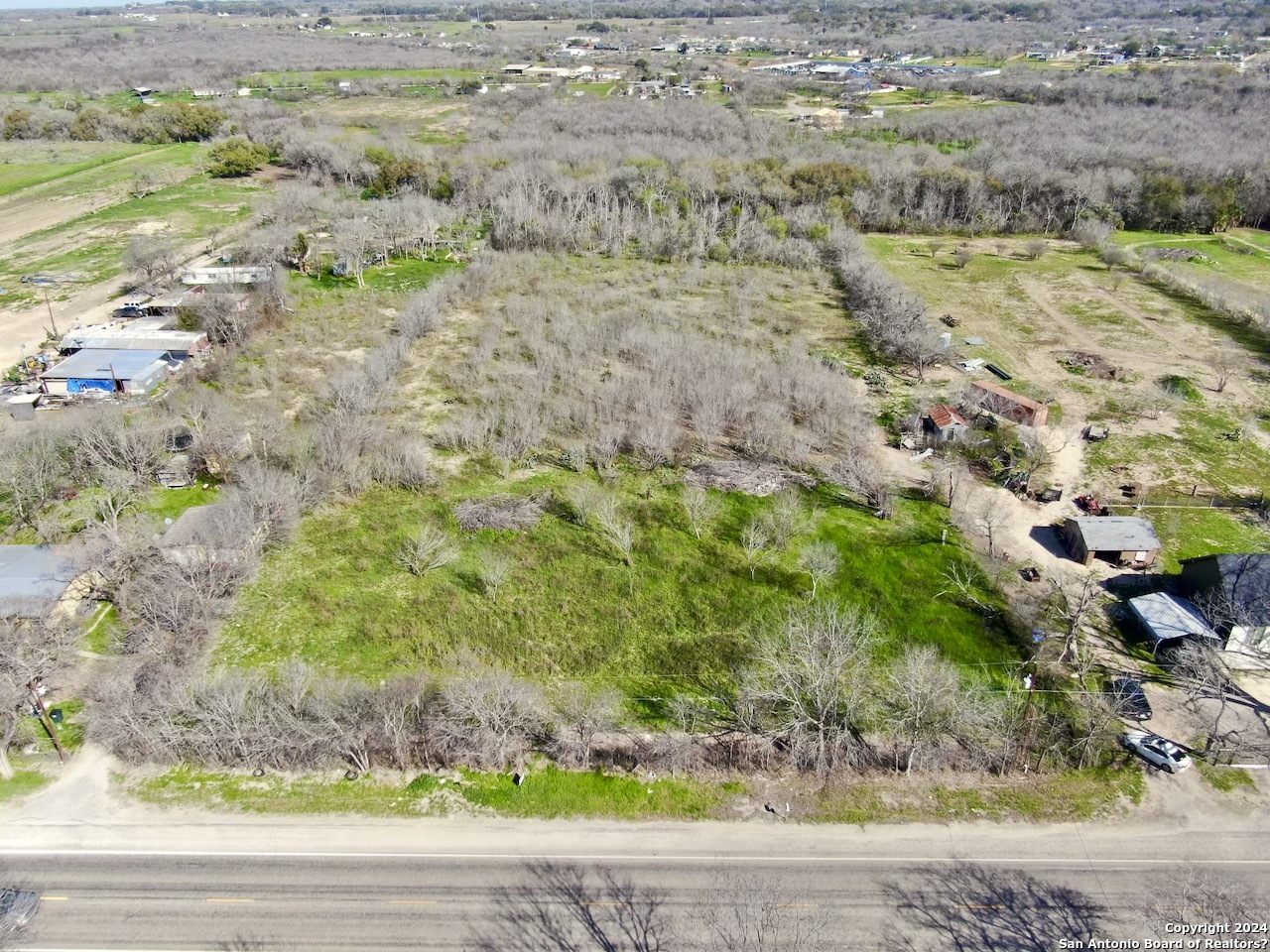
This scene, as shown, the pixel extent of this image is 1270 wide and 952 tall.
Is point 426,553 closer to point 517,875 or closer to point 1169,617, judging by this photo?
point 517,875

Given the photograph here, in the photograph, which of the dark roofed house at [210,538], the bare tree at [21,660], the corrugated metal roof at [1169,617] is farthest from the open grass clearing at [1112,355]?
the bare tree at [21,660]

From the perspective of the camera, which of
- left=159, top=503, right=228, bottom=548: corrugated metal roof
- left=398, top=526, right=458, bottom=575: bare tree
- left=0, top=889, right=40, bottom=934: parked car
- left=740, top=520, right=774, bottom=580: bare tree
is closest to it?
left=0, top=889, right=40, bottom=934: parked car

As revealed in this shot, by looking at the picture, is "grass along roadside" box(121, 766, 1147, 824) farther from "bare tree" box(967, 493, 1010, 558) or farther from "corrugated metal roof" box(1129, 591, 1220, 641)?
"bare tree" box(967, 493, 1010, 558)

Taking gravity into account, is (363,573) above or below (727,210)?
below

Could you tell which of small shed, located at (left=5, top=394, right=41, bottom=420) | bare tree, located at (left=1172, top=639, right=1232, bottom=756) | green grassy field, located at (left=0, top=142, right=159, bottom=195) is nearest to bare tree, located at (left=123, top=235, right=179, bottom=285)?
small shed, located at (left=5, top=394, right=41, bottom=420)

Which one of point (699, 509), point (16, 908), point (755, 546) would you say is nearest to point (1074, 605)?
point (755, 546)

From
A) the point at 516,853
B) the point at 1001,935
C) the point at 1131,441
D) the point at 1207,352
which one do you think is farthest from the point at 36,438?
the point at 1207,352

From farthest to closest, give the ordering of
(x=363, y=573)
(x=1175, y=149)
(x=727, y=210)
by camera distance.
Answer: (x=1175, y=149), (x=727, y=210), (x=363, y=573)

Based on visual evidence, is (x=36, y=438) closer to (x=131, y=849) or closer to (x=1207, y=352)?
(x=131, y=849)
